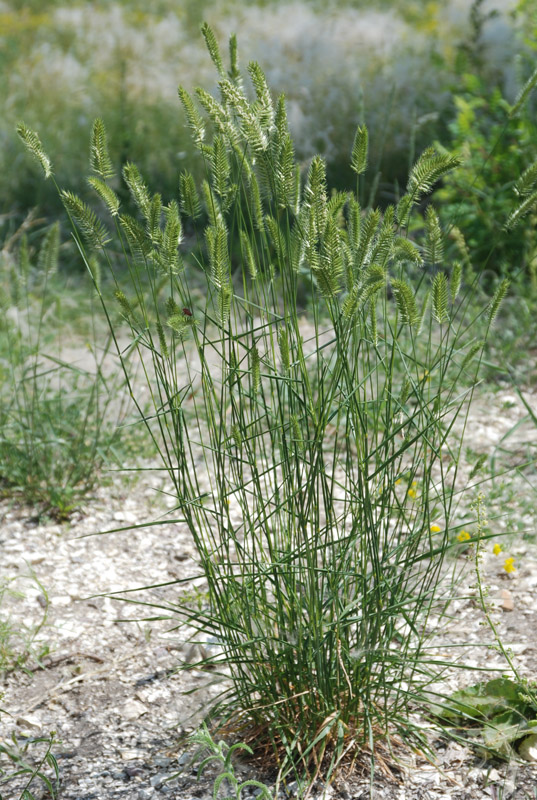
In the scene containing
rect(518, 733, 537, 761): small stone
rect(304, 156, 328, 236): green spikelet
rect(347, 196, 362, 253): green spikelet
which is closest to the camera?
rect(304, 156, 328, 236): green spikelet

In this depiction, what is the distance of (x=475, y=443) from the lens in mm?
3514

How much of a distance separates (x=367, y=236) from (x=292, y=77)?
5.13m

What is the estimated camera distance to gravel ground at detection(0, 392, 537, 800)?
184 cm

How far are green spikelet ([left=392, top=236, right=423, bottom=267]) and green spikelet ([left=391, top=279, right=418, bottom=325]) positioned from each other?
0.17 ft

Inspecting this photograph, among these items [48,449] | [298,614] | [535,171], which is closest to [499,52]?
[48,449]

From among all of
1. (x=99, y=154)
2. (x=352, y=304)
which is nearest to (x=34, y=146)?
(x=99, y=154)

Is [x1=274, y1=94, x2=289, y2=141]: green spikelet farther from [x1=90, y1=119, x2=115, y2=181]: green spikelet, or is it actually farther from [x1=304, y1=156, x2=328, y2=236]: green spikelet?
[x1=90, y1=119, x2=115, y2=181]: green spikelet

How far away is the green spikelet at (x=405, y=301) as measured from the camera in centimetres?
152

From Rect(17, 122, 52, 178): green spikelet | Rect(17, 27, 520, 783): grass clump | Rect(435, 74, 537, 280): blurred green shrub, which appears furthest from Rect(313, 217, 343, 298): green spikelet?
Rect(435, 74, 537, 280): blurred green shrub

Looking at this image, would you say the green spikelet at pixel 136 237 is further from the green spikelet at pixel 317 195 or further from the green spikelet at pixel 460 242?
the green spikelet at pixel 460 242

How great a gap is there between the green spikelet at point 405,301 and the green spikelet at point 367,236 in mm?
69

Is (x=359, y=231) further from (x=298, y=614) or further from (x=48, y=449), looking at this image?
(x=48, y=449)

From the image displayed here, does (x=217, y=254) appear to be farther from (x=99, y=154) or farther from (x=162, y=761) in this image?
(x=162, y=761)

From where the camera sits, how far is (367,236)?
150 centimetres
